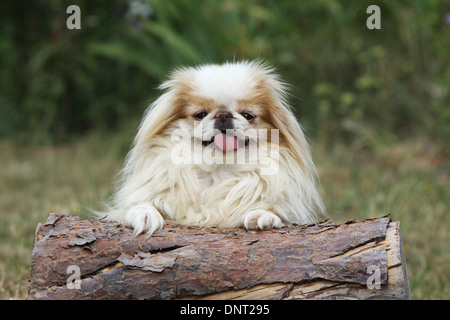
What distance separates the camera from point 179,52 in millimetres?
6281

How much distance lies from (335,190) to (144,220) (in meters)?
3.02

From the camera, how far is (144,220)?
7.88 ft

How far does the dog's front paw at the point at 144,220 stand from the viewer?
2373 mm

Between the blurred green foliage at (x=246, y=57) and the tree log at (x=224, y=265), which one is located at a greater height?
the blurred green foliage at (x=246, y=57)

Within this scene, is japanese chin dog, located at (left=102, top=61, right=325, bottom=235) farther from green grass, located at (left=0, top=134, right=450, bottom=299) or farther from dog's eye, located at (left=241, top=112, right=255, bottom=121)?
green grass, located at (left=0, top=134, right=450, bottom=299)

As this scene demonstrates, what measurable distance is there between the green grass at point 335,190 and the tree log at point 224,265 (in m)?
0.97

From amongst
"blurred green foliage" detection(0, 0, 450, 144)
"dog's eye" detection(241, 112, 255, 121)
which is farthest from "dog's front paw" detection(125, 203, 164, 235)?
"blurred green foliage" detection(0, 0, 450, 144)

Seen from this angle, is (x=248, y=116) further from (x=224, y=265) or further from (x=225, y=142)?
(x=224, y=265)

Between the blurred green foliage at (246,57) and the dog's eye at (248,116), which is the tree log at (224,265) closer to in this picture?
the dog's eye at (248,116)

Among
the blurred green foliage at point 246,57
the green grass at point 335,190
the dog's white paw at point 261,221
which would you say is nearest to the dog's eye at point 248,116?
the dog's white paw at point 261,221

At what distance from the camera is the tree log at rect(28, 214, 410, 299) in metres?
2.15

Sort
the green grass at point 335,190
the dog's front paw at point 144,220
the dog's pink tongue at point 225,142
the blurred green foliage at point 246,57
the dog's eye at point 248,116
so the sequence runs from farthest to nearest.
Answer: the blurred green foliage at point 246,57 → the green grass at point 335,190 → the dog's eye at point 248,116 → the dog's pink tongue at point 225,142 → the dog's front paw at point 144,220
